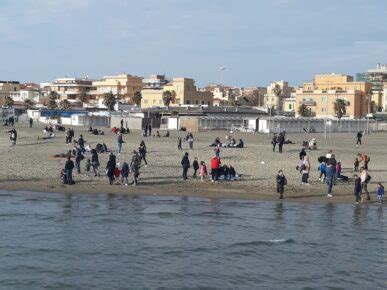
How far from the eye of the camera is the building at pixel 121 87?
463 feet

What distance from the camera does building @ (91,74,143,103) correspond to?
463ft

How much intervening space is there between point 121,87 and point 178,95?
67.6ft

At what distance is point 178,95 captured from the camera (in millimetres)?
126312

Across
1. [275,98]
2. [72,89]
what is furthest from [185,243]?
[72,89]

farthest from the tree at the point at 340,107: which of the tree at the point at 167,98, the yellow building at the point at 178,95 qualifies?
the yellow building at the point at 178,95

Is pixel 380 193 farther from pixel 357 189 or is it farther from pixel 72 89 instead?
pixel 72 89

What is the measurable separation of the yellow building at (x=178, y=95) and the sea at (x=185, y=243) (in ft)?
326

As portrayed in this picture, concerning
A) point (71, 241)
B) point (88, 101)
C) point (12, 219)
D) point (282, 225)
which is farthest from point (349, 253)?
point (88, 101)

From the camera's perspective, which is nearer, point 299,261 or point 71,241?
point 299,261

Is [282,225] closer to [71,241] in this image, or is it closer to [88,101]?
[71,241]

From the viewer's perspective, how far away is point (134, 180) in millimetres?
28109

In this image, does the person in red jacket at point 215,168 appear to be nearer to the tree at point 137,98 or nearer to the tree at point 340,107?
the tree at point 340,107

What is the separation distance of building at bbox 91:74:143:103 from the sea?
116m

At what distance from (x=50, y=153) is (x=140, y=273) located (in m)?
23.9
